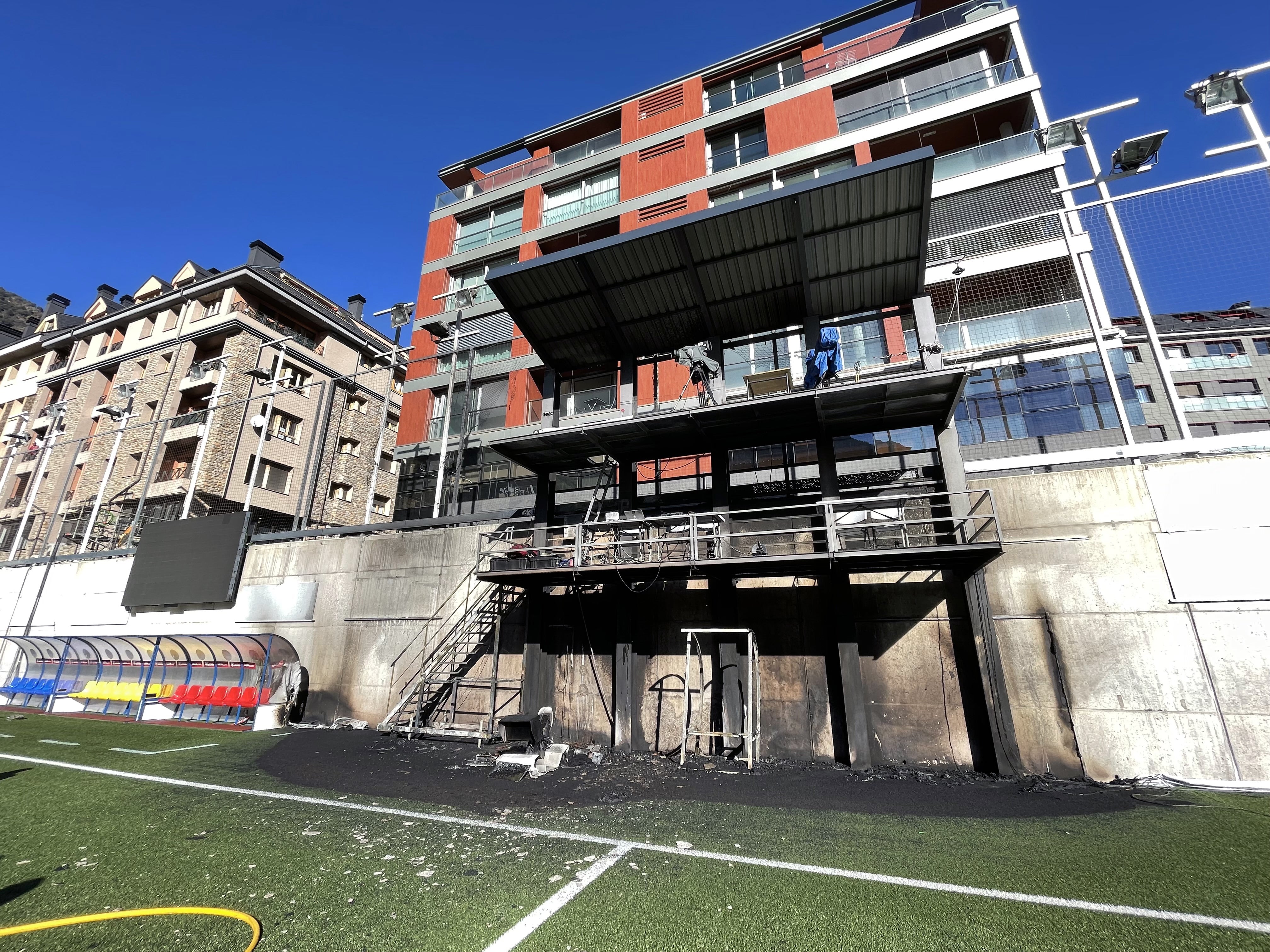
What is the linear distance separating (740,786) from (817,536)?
5.32 meters

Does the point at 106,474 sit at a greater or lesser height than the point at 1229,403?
lesser

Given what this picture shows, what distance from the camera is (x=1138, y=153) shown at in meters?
11.0

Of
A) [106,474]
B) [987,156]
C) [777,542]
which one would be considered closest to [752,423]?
[777,542]

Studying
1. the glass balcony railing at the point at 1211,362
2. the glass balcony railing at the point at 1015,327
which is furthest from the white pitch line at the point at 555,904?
the glass balcony railing at the point at 1211,362

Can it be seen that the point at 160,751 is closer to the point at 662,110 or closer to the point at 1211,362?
the point at 662,110

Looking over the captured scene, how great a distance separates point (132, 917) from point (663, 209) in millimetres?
25128

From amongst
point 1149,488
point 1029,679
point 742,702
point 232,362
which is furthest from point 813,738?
point 232,362

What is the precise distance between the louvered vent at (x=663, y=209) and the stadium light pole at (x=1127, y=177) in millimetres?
13583

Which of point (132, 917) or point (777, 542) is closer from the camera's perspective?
point (132, 917)

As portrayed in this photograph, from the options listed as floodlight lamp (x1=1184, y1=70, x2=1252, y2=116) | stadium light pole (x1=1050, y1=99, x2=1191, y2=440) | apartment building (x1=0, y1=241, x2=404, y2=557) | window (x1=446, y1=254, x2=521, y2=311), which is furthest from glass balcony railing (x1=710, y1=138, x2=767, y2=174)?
apartment building (x1=0, y1=241, x2=404, y2=557)

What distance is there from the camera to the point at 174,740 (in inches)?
500

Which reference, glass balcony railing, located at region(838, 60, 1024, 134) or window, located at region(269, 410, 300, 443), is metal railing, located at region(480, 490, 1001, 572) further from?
window, located at region(269, 410, 300, 443)

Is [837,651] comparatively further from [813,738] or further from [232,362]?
[232,362]

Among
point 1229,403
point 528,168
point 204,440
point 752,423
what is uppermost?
point 528,168
